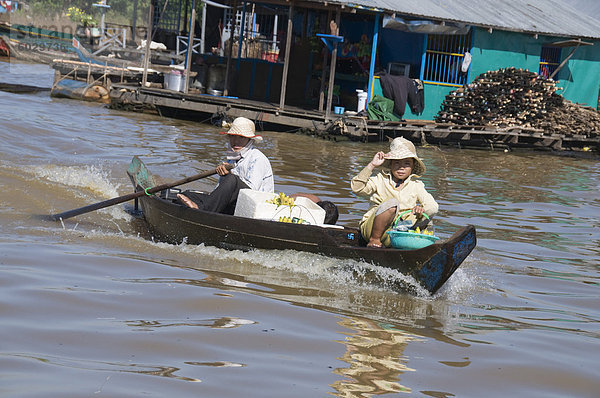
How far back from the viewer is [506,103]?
19531 millimetres

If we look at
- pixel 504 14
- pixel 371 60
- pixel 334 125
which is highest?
pixel 504 14

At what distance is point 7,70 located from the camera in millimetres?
30703

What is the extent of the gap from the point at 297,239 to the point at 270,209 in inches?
25.1

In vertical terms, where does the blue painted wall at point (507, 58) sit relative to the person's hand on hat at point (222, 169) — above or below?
above

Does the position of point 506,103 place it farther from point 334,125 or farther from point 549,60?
point 334,125

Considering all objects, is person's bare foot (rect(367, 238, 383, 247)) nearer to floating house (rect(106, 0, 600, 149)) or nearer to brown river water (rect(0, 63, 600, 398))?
brown river water (rect(0, 63, 600, 398))

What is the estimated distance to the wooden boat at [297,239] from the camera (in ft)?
18.7

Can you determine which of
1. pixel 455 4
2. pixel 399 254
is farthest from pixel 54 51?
pixel 399 254

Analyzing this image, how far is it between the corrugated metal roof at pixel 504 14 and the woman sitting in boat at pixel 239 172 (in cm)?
958

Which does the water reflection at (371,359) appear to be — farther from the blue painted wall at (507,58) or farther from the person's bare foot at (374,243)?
the blue painted wall at (507,58)

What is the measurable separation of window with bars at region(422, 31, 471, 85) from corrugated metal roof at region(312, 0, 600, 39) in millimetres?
719

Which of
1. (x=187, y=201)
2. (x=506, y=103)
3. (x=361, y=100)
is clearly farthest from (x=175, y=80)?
(x=187, y=201)

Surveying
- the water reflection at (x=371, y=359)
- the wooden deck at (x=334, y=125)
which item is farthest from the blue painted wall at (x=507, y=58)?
the water reflection at (x=371, y=359)

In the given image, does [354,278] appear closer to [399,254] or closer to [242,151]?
[399,254]
